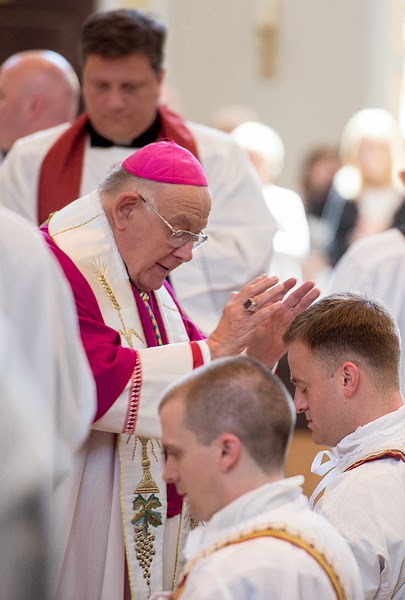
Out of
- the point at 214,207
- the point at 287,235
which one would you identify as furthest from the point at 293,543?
the point at 287,235

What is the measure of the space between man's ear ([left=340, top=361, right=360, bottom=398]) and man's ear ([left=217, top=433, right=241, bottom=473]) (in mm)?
802

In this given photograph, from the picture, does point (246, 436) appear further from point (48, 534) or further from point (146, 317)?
point (146, 317)

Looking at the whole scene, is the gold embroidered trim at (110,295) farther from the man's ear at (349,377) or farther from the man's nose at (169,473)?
the man's nose at (169,473)

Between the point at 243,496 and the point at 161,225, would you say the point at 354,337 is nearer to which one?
the point at 161,225

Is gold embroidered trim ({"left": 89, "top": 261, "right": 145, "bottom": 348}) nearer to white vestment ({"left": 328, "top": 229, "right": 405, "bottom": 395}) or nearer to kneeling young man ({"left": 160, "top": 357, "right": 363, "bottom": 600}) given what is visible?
kneeling young man ({"left": 160, "top": 357, "right": 363, "bottom": 600})

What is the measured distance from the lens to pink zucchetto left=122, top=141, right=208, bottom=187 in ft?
13.0

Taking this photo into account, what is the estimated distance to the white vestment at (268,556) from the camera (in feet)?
8.89

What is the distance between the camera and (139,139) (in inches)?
233

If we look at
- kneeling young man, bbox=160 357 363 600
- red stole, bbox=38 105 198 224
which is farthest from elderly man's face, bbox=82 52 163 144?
kneeling young man, bbox=160 357 363 600

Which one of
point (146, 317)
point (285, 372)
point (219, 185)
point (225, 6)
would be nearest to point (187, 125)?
point (219, 185)

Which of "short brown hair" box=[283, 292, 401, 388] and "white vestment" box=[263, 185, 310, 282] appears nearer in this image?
"short brown hair" box=[283, 292, 401, 388]

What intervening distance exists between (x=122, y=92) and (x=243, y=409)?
3074mm

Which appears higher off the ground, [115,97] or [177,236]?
[177,236]

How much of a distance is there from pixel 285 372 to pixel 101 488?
9.39 feet
